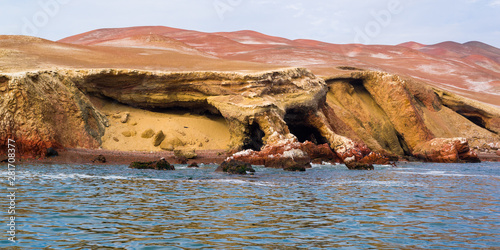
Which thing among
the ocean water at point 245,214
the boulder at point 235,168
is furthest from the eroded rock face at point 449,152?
the boulder at point 235,168

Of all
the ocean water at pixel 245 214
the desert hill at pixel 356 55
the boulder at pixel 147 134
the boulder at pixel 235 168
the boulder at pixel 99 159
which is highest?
the desert hill at pixel 356 55

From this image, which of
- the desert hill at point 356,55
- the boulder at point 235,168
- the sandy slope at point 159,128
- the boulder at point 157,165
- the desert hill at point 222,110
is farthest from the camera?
the desert hill at point 356,55

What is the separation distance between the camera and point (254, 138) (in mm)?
29594

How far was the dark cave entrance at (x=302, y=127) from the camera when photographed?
3142 centimetres

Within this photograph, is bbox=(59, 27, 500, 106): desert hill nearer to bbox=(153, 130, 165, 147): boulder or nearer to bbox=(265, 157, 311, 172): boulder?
bbox=(153, 130, 165, 147): boulder

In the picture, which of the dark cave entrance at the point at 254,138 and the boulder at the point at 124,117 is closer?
the dark cave entrance at the point at 254,138

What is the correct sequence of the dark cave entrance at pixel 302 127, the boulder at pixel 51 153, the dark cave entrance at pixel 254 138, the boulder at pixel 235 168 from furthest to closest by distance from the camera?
the dark cave entrance at pixel 302 127
the dark cave entrance at pixel 254 138
the boulder at pixel 51 153
the boulder at pixel 235 168

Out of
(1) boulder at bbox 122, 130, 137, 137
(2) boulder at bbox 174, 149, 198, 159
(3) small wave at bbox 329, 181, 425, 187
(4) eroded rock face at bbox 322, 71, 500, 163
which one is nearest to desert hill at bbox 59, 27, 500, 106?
(4) eroded rock face at bbox 322, 71, 500, 163

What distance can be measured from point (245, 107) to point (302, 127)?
24.1ft

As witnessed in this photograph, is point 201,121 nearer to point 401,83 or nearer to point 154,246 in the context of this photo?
point 401,83

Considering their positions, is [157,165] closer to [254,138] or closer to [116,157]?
[116,157]

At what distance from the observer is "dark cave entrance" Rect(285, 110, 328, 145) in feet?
103

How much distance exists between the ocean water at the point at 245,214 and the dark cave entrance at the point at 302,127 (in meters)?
14.7

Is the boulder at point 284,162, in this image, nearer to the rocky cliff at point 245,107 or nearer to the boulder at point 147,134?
the rocky cliff at point 245,107
